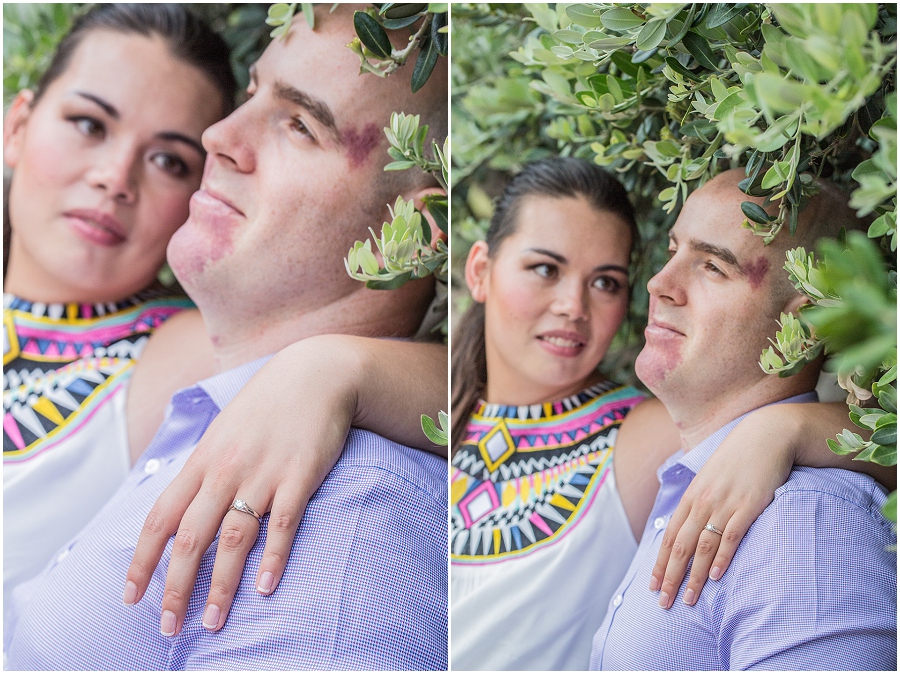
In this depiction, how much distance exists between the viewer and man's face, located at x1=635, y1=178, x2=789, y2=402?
56.6 inches

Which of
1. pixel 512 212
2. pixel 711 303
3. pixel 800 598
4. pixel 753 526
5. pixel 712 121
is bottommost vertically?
pixel 800 598

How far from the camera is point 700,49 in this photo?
1.38 m

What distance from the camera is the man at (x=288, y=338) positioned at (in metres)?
1.36

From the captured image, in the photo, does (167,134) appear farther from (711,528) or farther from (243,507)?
(711,528)

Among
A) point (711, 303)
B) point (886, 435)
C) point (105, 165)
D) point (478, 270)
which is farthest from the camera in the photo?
point (478, 270)

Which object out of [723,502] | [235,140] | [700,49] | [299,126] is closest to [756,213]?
[700,49]

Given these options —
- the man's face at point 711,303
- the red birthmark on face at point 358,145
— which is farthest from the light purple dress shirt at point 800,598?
the red birthmark on face at point 358,145

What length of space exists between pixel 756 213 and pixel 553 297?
413mm

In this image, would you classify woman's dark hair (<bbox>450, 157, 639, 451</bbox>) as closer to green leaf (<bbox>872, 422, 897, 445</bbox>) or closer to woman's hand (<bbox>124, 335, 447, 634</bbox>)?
woman's hand (<bbox>124, 335, 447, 634</bbox>)

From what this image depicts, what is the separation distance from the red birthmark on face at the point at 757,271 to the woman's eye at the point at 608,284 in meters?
0.26

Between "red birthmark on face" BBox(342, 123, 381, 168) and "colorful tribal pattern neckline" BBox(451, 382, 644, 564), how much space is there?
23.0 inches

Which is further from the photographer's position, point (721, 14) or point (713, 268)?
point (713, 268)

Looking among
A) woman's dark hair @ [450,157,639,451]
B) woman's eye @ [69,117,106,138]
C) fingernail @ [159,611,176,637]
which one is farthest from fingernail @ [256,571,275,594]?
woman's eye @ [69,117,106,138]

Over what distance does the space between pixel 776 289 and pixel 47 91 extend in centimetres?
150
